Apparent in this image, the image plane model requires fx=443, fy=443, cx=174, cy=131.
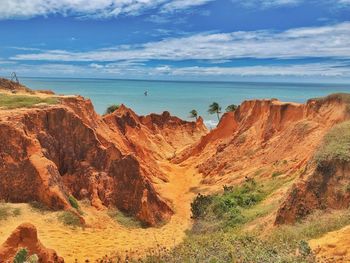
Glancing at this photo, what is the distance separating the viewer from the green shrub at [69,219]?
19094 mm

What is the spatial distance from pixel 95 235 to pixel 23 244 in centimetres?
604

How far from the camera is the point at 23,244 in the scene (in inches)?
527

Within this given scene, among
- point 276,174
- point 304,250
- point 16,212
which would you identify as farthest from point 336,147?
point 16,212

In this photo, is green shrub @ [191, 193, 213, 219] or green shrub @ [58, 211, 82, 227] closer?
green shrub @ [58, 211, 82, 227]

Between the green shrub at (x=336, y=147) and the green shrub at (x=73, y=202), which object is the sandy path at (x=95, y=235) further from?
the green shrub at (x=336, y=147)

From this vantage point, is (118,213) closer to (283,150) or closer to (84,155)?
(84,155)

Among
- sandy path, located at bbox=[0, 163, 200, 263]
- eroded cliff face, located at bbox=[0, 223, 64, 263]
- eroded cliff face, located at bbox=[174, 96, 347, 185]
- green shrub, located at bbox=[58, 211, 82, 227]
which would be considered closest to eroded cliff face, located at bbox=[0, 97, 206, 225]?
green shrub, located at bbox=[58, 211, 82, 227]

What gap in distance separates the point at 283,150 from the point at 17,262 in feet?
76.3

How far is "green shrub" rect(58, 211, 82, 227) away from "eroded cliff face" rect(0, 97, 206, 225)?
53 centimetres

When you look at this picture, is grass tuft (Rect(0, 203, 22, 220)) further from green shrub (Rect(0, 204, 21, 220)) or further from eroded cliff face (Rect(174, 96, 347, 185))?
eroded cliff face (Rect(174, 96, 347, 185))

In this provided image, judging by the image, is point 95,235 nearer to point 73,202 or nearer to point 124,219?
point 73,202

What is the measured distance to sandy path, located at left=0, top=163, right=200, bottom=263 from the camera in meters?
16.8

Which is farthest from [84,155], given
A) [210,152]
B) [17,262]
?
[210,152]

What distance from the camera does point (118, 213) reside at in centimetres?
2244
